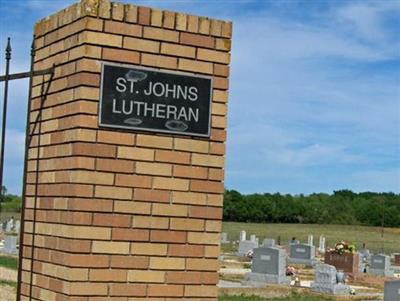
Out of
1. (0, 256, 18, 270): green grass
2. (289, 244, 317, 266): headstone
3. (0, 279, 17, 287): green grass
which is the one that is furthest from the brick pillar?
(289, 244, 317, 266): headstone

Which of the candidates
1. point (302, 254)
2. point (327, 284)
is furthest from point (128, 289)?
point (302, 254)

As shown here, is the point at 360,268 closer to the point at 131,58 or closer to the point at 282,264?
the point at 282,264

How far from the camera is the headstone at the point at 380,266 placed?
88.9 feet

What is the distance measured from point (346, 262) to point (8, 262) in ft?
35.6

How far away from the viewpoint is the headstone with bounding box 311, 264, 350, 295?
18.7m

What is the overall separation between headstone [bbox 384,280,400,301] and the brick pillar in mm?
10343

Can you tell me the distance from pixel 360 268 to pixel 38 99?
2295cm

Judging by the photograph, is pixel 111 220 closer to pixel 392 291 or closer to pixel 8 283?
pixel 392 291

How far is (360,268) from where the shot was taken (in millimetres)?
25984

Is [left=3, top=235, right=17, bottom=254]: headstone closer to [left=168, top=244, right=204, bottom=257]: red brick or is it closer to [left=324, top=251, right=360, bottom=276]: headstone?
[left=324, top=251, right=360, bottom=276]: headstone

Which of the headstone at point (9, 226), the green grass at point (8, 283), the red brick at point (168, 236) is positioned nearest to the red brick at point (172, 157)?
the red brick at point (168, 236)

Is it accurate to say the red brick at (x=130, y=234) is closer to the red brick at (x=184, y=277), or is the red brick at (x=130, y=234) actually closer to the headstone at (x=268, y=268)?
the red brick at (x=184, y=277)

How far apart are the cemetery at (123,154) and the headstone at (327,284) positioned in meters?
15.1

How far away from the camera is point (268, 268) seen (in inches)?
832
